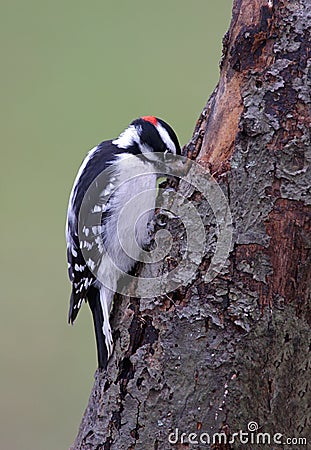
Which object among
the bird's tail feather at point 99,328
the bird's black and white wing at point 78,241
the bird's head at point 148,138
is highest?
the bird's head at point 148,138

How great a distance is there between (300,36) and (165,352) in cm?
83

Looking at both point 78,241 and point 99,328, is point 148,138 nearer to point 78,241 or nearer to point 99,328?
point 78,241

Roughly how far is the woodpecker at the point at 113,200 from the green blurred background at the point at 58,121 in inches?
81.8

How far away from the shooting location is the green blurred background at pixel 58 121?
4.52 meters

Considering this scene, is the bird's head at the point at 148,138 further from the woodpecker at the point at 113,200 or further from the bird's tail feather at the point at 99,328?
the bird's tail feather at the point at 99,328

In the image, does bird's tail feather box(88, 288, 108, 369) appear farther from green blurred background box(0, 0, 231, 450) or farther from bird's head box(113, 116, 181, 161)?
green blurred background box(0, 0, 231, 450)

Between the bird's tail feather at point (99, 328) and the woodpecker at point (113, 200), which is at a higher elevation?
the woodpecker at point (113, 200)

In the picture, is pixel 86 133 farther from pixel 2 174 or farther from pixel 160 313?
pixel 160 313

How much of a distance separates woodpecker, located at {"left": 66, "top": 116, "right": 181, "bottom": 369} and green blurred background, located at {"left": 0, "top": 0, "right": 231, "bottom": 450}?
6.82ft

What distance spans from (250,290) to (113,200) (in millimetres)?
679

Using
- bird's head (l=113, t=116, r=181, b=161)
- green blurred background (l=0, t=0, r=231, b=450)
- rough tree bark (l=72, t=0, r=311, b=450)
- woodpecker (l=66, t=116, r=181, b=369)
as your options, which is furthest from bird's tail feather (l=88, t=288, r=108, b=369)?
green blurred background (l=0, t=0, r=231, b=450)

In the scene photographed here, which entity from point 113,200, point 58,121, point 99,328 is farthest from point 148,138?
point 58,121

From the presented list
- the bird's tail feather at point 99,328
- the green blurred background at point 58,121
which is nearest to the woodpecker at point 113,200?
the bird's tail feather at point 99,328

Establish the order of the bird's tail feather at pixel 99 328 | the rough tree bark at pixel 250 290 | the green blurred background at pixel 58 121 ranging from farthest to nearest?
1. the green blurred background at pixel 58 121
2. the bird's tail feather at pixel 99 328
3. the rough tree bark at pixel 250 290
